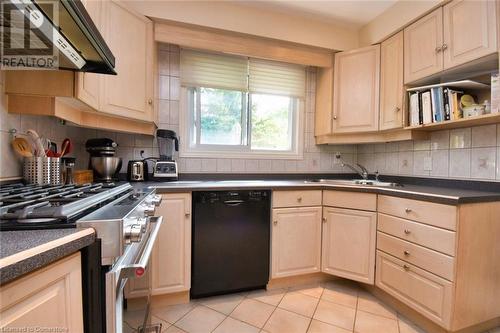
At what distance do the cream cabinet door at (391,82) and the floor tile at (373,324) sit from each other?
142 centimetres

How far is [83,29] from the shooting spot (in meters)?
0.85

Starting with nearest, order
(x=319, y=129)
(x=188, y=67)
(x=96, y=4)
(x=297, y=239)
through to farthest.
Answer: (x=96, y=4)
(x=297, y=239)
(x=188, y=67)
(x=319, y=129)

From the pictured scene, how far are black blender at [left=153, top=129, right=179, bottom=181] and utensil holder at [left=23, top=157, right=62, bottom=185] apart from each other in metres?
0.71

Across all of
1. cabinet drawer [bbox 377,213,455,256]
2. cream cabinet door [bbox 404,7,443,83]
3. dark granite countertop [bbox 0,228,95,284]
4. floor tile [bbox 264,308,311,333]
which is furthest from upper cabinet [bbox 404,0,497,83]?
dark granite countertop [bbox 0,228,95,284]

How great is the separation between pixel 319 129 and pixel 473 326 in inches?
71.6

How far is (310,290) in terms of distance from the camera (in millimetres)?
1947

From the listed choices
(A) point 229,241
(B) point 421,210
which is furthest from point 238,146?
(B) point 421,210

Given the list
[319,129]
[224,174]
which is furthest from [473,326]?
[224,174]

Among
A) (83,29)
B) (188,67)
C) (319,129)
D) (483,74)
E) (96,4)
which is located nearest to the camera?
(83,29)

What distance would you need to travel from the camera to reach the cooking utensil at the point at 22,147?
45.0 inches

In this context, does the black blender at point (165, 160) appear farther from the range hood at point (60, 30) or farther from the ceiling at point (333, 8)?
the ceiling at point (333, 8)

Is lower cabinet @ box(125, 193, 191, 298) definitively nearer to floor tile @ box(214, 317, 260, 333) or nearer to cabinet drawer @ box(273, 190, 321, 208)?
floor tile @ box(214, 317, 260, 333)

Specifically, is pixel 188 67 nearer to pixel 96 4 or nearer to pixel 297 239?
pixel 96 4

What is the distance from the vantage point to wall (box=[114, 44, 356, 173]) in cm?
209
